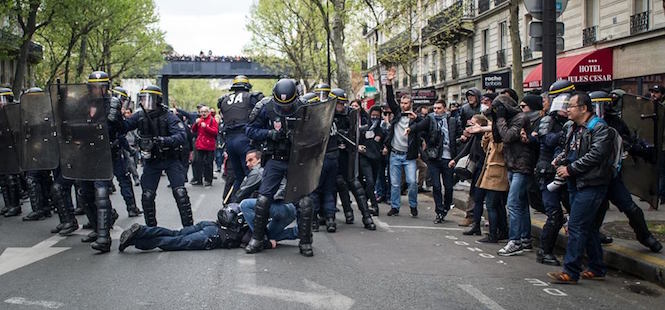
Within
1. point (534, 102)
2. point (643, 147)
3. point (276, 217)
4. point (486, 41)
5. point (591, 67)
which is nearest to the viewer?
point (276, 217)

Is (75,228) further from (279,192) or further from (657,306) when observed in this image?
(657,306)

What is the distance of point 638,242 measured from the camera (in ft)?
24.5

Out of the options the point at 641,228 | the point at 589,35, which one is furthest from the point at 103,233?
the point at 589,35

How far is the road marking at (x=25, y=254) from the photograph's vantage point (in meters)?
6.77

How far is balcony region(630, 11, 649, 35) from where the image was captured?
20.4 metres

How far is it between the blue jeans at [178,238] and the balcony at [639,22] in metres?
16.9

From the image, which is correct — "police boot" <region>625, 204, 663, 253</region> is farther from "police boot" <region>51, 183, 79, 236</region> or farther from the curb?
"police boot" <region>51, 183, 79, 236</region>

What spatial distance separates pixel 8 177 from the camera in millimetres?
10422

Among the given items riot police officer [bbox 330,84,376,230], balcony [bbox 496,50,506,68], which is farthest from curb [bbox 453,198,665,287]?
balcony [bbox 496,50,506,68]

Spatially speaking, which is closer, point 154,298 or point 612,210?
point 154,298

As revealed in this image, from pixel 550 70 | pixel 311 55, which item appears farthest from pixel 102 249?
pixel 311 55

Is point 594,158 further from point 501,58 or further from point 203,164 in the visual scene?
point 501,58

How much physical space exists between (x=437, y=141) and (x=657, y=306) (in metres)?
4.89

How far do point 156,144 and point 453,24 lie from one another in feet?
97.4
